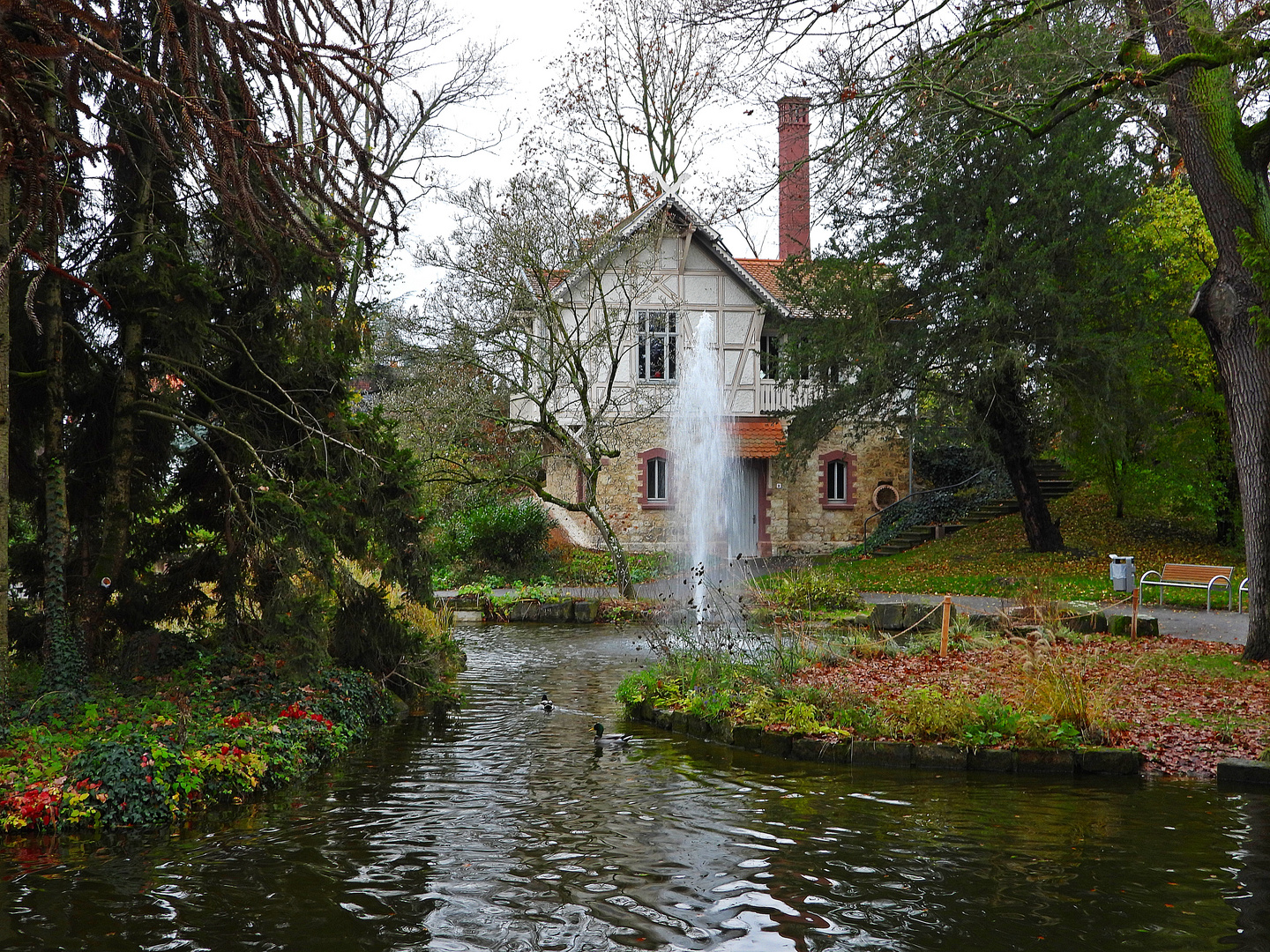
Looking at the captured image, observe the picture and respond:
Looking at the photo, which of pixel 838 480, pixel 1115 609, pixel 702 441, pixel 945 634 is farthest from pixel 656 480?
pixel 945 634

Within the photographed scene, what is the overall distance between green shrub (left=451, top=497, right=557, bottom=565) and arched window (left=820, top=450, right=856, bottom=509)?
8.68 m

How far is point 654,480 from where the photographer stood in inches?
1040

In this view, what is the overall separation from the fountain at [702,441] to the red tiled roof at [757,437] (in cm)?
28

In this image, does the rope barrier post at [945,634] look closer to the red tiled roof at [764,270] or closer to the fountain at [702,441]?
the fountain at [702,441]

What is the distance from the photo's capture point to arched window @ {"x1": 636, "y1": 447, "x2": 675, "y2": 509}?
26094mm

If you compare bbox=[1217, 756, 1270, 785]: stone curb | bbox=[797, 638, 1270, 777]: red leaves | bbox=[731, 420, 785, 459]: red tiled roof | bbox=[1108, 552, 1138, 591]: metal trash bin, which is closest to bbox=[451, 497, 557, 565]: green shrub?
bbox=[731, 420, 785, 459]: red tiled roof

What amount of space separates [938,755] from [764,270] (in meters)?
21.5

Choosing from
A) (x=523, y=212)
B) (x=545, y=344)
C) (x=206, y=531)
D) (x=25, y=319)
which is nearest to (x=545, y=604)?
(x=545, y=344)

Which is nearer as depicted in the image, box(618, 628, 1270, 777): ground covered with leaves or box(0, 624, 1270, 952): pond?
box(0, 624, 1270, 952): pond

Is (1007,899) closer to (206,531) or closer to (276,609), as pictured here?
(276,609)

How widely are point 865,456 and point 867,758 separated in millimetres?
19963

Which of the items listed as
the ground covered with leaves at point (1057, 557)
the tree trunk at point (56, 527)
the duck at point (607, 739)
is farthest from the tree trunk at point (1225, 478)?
the tree trunk at point (56, 527)

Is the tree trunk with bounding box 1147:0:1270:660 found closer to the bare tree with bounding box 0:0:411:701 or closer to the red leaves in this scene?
the red leaves

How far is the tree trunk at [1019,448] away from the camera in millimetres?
20969
